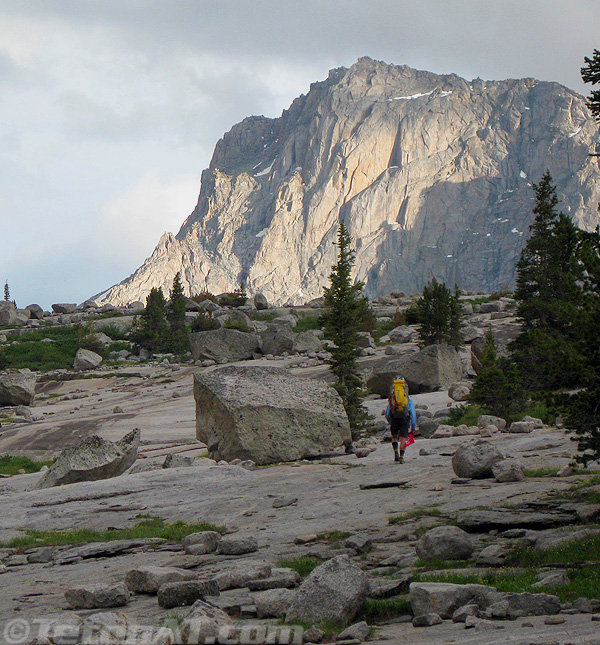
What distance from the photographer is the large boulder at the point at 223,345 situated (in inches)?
2030

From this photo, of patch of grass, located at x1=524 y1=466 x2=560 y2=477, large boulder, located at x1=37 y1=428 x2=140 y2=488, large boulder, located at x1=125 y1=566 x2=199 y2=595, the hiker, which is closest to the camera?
large boulder, located at x1=125 y1=566 x2=199 y2=595

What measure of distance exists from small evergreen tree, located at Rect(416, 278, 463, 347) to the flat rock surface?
70.2 ft

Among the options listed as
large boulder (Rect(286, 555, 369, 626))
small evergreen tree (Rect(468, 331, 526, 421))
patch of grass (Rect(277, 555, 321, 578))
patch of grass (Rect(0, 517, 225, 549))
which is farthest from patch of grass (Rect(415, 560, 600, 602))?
A: small evergreen tree (Rect(468, 331, 526, 421))

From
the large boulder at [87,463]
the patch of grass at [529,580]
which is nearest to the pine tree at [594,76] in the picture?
the patch of grass at [529,580]

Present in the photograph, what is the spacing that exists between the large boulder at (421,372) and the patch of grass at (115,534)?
21.2m

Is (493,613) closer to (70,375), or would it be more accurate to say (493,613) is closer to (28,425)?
(28,425)

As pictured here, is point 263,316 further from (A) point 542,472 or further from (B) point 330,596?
(B) point 330,596

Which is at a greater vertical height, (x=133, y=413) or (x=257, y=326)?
(x=257, y=326)

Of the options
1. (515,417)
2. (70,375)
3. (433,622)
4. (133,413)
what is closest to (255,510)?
(433,622)

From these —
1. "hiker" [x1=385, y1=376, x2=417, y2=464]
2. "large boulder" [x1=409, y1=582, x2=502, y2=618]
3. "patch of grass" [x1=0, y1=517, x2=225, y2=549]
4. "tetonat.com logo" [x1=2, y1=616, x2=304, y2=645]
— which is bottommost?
"patch of grass" [x1=0, y1=517, x2=225, y2=549]

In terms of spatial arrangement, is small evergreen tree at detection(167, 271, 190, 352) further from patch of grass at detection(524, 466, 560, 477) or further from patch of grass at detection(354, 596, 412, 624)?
patch of grass at detection(354, 596, 412, 624)

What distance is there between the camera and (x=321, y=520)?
1332 cm

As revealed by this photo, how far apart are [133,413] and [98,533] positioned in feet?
67.9

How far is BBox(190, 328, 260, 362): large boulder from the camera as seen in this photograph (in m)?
51.6
